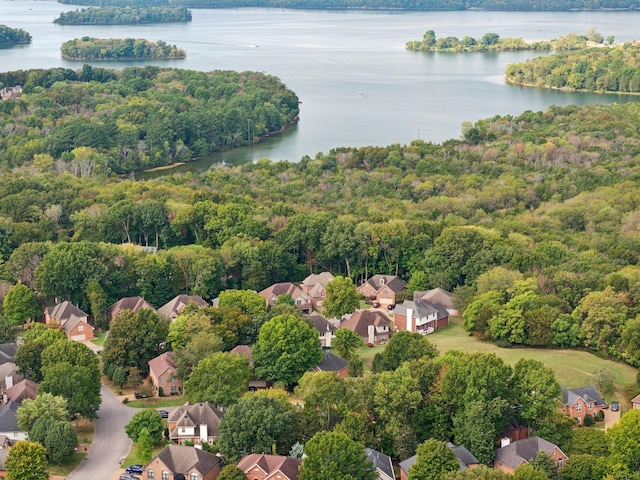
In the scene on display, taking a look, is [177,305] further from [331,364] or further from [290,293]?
[331,364]

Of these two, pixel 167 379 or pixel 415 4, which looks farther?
pixel 415 4

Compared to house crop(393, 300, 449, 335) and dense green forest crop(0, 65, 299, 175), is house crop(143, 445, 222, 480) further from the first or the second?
dense green forest crop(0, 65, 299, 175)

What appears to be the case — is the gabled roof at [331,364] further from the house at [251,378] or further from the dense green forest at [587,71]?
the dense green forest at [587,71]

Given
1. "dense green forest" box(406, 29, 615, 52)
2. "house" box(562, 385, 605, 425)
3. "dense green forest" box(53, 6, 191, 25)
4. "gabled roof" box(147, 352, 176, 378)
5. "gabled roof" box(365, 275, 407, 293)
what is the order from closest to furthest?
"house" box(562, 385, 605, 425) < "gabled roof" box(147, 352, 176, 378) < "gabled roof" box(365, 275, 407, 293) < "dense green forest" box(406, 29, 615, 52) < "dense green forest" box(53, 6, 191, 25)

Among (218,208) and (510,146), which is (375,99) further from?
(218,208)

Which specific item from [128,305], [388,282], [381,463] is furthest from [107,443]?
[388,282]

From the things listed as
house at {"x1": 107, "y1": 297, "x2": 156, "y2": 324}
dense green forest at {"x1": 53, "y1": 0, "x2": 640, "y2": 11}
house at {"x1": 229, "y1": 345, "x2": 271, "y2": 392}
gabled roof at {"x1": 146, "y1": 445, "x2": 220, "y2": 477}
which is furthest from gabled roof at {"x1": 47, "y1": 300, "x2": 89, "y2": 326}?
dense green forest at {"x1": 53, "y1": 0, "x2": 640, "y2": 11}

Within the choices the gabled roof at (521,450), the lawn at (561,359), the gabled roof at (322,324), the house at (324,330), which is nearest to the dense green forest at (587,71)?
the lawn at (561,359)
